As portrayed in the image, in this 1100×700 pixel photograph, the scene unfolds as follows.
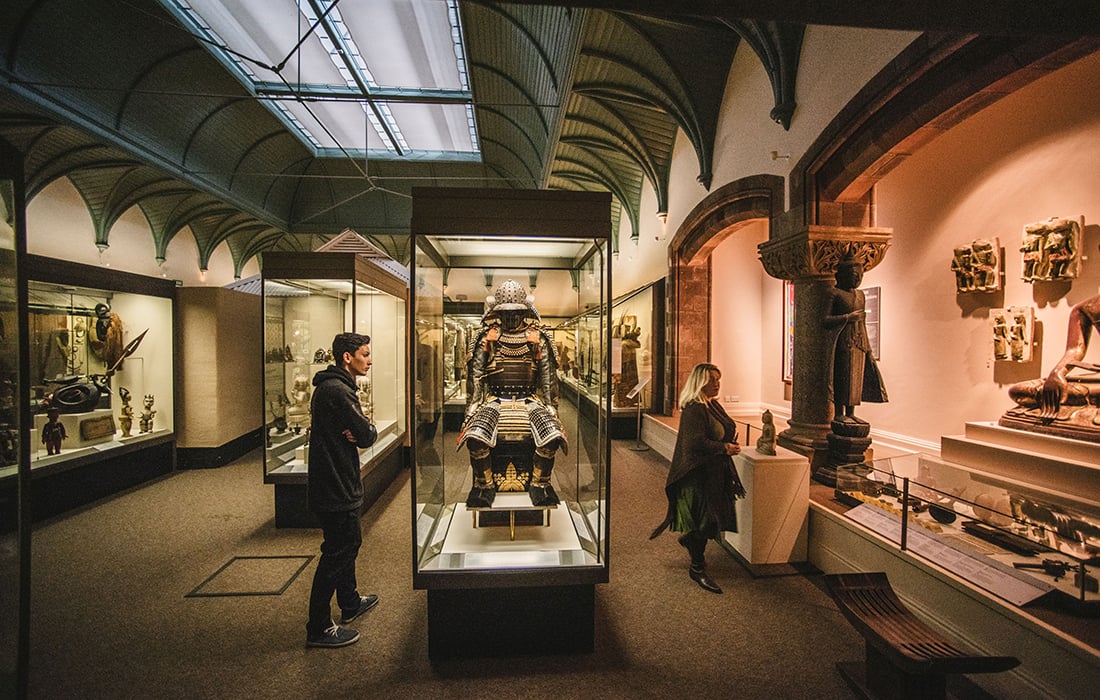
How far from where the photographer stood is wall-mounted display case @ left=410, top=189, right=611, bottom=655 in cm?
240

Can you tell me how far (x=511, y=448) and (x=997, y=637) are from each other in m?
2.72

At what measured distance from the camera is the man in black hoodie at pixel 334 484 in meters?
2.65

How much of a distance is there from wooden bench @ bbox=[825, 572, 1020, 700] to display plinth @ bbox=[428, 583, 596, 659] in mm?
1313

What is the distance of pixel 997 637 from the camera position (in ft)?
7.50

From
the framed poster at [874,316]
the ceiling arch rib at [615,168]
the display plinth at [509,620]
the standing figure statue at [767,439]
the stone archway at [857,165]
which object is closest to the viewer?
the display plinth at [509,620]

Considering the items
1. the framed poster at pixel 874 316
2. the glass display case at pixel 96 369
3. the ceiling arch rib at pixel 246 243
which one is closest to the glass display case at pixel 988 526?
the framed poster at pixel 874 316

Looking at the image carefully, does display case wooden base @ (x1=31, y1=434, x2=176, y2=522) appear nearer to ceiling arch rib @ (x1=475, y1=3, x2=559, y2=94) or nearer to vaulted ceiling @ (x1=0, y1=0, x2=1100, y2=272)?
vaulted ceiling @ (x1=0, y1=0, x2=1100, y2=272)

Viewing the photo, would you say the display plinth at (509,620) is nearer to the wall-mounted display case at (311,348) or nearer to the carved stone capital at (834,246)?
the wall-mounted display case at (311,348)

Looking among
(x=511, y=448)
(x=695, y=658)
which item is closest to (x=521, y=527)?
(x=511, y=448)

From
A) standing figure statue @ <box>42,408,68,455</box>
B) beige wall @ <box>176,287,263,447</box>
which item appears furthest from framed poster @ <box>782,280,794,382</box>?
standing figure statue @ <box>42,408,68,455</box>

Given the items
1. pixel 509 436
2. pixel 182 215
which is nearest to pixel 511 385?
pixel 509 436

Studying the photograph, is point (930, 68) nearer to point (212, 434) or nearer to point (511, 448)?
point (511, 448)

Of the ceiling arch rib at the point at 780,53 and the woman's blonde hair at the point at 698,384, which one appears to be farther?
the ceiling arch rib at the point at 780,53

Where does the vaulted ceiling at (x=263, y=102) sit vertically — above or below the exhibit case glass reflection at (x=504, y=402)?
above
